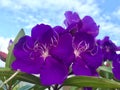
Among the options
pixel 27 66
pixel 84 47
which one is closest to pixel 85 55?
pixel 84 47

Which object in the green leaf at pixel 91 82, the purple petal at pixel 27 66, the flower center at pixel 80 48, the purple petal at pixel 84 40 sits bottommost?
the green leaf at pixel 91 82

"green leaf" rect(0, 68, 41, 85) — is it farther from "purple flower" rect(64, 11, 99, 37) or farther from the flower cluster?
"purple flower" rect(64, 11, 99, 37)

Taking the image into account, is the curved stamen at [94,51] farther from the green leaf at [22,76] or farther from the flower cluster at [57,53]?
the green leaf at [22,76]

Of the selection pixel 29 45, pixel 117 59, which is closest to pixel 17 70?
pixel 29 45

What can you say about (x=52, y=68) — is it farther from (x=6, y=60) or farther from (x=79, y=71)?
(x=6, y=60)

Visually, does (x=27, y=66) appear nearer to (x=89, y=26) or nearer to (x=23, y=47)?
(x=23, y=47)

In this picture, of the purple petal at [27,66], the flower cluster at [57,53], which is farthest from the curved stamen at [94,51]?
the purple petal at [27,66]

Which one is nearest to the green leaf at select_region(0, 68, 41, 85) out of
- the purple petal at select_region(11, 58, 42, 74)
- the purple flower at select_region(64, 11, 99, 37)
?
the purple petal at select_region(11, 58, 42, 74)
